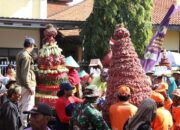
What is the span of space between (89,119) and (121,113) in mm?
630

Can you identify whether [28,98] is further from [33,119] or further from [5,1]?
[5,1]

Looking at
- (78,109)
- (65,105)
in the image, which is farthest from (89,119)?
(65,105)

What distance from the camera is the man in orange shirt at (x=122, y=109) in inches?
268

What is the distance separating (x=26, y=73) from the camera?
8.71 metres

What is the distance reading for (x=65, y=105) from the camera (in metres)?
7.57

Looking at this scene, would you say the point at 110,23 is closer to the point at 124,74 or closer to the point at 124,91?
the point at 124,74

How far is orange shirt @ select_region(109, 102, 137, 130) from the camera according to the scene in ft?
22.3

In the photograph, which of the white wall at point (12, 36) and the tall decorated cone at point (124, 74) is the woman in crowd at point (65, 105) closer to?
the tall decorated cone at point (124, 74)

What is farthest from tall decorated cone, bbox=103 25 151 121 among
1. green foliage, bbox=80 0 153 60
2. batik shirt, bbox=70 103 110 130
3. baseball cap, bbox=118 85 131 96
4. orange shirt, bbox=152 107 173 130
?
green foliage, bbox=80 0 153 60

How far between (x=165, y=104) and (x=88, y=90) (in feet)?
7.24

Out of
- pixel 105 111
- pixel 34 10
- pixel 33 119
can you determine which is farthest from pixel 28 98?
pixel 34 10

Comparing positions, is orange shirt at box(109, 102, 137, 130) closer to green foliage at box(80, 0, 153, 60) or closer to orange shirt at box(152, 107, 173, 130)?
orange shirt at box(152, 107, 173, 130)

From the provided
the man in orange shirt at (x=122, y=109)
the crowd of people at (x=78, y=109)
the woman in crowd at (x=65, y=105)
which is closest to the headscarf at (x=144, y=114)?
the crowd of people at (x=78, y=109)

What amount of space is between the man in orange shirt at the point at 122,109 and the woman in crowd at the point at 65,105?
84cm
